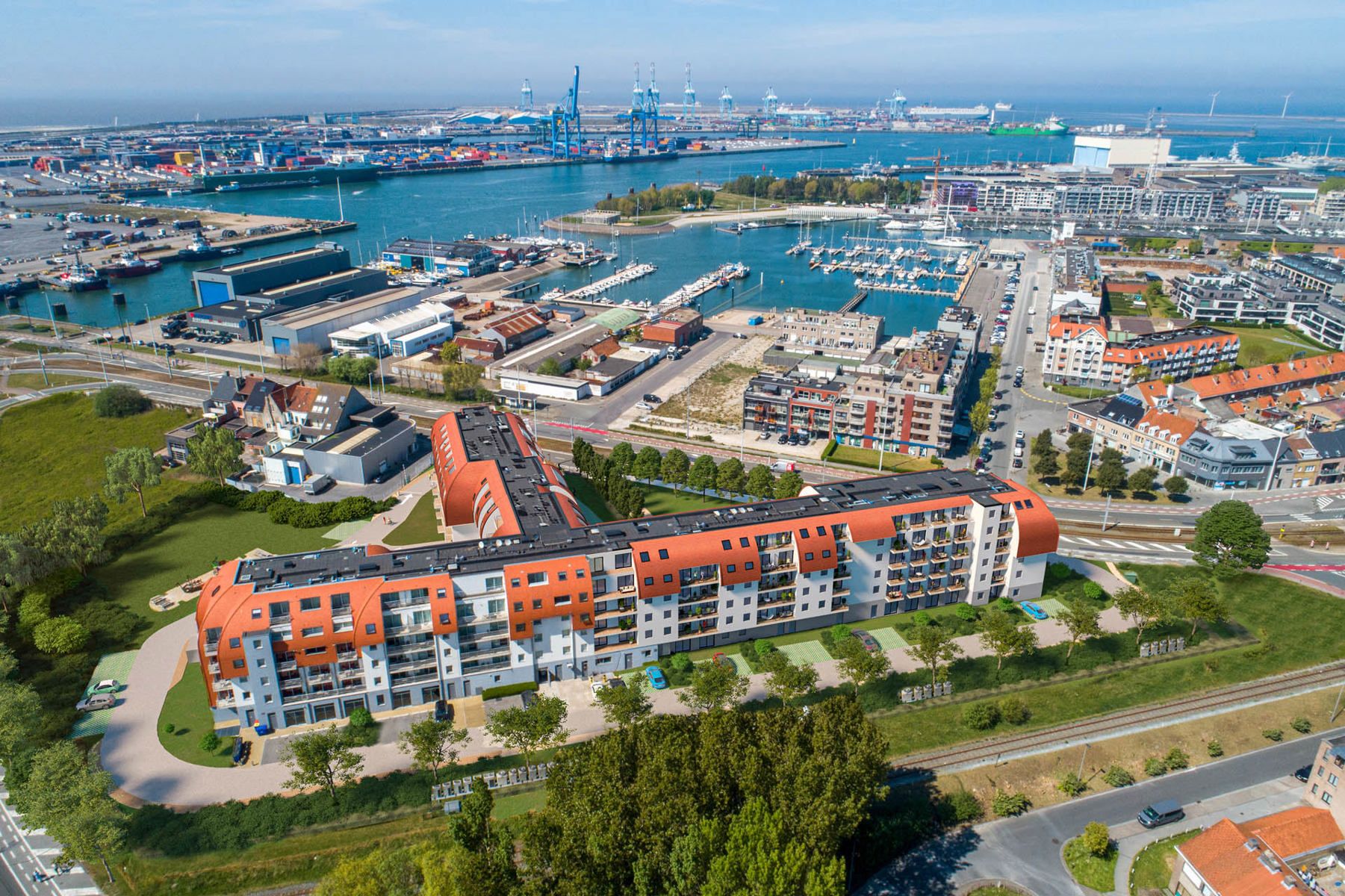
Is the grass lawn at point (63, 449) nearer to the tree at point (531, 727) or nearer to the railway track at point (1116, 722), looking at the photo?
the tree at point (531, 727)

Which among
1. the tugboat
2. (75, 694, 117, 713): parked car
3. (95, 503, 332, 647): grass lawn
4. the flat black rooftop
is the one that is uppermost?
the tugboat

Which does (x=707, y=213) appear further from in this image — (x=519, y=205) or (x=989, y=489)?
(x=989, y=489)

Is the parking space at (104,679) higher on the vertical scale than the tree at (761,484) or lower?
lower

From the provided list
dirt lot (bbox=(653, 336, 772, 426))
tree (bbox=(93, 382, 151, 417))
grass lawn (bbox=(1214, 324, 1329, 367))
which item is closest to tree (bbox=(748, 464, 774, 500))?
dirt lot (bbox=(653, 336, 772, 426))

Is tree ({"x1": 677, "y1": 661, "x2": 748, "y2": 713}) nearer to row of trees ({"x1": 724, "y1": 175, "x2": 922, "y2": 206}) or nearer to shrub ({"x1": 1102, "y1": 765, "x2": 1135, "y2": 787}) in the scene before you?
shrub ({"x1": 1102, "y1": 765, "x2": 1135, "y2": 787})

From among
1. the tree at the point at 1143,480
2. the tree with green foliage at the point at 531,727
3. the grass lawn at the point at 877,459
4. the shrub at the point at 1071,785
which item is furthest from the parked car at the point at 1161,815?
the grass lawn at the point at 877,459

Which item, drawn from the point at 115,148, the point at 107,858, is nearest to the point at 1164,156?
the point at 107,858

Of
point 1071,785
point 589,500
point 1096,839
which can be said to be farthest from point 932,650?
point 589,500
